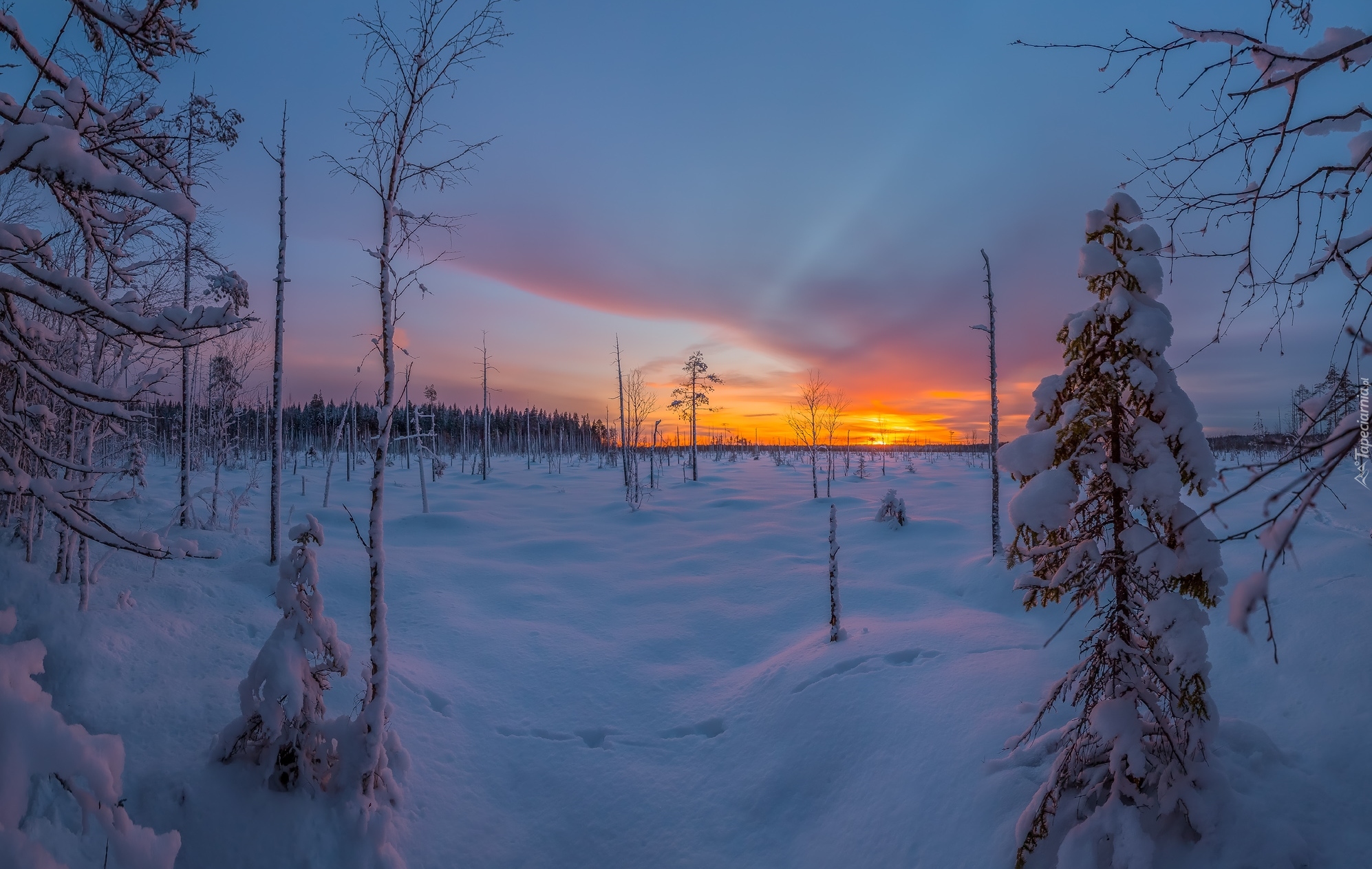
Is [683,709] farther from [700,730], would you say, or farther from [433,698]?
[433,698]

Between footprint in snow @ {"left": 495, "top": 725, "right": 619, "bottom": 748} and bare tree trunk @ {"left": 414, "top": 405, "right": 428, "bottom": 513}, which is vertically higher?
bare tree trunk @ {"left": 414, "top": 405, "right": 428, "bottom": 513}

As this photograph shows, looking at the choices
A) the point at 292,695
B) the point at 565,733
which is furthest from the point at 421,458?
the point at 292,695

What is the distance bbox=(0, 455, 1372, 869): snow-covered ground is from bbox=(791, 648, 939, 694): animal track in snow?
0.04 meters

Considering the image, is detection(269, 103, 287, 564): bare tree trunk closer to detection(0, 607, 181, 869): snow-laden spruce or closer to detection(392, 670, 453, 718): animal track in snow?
detection(392, 670, 453, 718): animal track in snow

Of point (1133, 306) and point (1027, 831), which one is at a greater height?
point (1133, 306)

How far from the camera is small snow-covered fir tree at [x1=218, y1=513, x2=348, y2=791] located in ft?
15.9

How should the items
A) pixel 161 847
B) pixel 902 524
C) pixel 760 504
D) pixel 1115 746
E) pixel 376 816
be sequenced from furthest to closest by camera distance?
pixel 760 504, pixel 902 524, pixel 376 816, pixel 1115 746, pixel 161 847

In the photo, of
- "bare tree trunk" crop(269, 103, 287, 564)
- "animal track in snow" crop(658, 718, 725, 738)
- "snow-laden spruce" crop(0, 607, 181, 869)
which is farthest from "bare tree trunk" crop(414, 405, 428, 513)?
"snow-laden spruce" crop(0, 607, 181, 869)

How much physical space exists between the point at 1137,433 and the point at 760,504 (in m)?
21.0

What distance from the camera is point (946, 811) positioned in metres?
4.71

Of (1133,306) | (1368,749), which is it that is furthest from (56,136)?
(1368,749)

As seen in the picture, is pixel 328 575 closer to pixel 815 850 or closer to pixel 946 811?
pixel 815 850

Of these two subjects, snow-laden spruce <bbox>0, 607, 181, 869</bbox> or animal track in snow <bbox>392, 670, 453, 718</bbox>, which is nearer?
snow-laden spruce <bbox>0, 607, 181, 869</bbox>

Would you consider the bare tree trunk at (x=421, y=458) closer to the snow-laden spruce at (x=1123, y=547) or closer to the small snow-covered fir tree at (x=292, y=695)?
the small snow-covered fir tree at (x=292, y=695)
